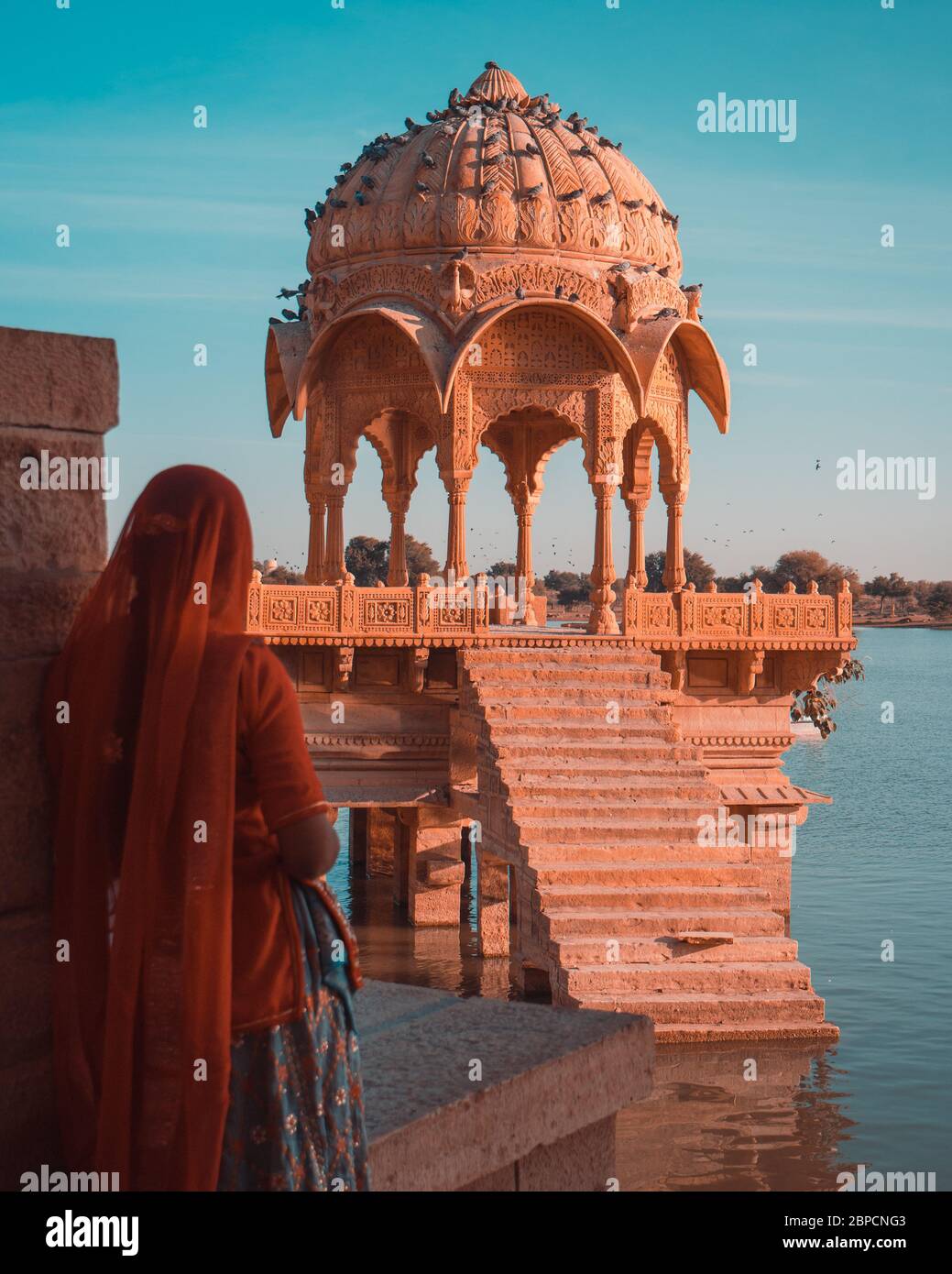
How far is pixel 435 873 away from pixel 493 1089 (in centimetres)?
1354

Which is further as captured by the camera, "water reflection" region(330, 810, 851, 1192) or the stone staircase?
the stone staircase

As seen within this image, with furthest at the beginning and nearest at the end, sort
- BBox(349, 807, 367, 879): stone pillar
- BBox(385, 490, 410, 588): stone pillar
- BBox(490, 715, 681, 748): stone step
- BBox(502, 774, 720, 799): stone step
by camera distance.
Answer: BBox(385, 490, 410, 588): stone pillar < BBox(349, 807, 367, 879): stone pillar < BBox(490, 715, 681, 748): stone step < BBox(502, 774, 720, 799): stone step

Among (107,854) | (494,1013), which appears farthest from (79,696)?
(494,1013)

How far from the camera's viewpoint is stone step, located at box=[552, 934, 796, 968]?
1133cm

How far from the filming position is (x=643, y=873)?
12164 millimetres

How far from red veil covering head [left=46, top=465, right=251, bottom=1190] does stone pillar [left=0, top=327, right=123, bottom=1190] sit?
11cm

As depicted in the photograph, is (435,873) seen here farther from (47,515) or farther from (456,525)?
(47,515)

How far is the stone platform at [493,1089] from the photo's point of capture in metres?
3.56

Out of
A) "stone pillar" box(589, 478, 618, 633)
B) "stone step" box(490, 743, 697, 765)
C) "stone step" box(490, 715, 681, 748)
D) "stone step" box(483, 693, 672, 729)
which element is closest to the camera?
"stone step" box(490, 743, 697, 765)

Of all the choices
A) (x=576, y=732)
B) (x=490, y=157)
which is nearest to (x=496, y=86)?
(x=490, y=157)

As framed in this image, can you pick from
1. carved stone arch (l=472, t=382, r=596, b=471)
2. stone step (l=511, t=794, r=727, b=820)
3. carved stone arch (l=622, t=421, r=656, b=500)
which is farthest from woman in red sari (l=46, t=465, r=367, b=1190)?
carved stone arch (l=622, t=421, r=656, b=500)

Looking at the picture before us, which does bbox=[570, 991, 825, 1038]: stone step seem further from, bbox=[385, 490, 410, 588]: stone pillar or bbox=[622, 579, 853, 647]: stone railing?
bbox=[385, 490, 410, 588]: stone pillar

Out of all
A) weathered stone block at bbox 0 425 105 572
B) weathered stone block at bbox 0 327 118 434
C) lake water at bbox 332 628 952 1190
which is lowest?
lake water at bbox 332 628 952 1190

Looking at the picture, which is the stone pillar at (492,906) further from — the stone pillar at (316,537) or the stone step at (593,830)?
the stone pillar at (316,537)
